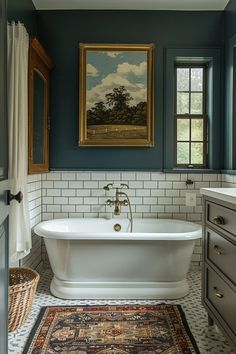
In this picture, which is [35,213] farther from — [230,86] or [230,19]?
[230,19]

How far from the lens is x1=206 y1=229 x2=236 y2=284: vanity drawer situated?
1.76 metres

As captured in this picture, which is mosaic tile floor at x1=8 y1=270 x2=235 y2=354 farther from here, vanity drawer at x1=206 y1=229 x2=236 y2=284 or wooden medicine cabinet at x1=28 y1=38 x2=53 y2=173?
wooden medicine cabinet at x1=28 y1=38 x2=53 y2=173

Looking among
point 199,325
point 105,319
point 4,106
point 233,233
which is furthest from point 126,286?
point 4,106

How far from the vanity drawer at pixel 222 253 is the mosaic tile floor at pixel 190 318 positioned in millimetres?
505

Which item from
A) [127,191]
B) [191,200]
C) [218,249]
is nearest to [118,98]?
[127,191]

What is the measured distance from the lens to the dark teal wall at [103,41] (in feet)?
11.5

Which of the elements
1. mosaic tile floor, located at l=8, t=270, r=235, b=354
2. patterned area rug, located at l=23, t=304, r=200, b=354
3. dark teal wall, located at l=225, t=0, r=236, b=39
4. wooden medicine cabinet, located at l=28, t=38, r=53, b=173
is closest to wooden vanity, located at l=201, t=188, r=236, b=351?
mosaic tile floor, located at l=8, t=270, r=235, b=354

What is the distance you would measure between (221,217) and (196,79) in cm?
218

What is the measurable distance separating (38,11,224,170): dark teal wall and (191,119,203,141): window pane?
38cm

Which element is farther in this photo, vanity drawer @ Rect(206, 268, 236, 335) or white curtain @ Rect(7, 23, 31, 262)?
white curtain @ Rect(7, 23, 31, 262)

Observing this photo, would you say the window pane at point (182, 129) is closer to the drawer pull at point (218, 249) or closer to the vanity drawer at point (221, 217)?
the vanity drawer at point (221, 217)

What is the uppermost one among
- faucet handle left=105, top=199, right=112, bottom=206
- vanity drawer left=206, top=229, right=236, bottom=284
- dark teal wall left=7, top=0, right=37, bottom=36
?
dark teal wall left=7, top=0, right=37, bottom=36

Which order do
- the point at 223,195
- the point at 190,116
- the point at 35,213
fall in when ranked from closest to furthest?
the point at 223,195 < the point at 35,213 < the point at 190,116

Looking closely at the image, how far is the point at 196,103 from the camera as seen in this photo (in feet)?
12.0
